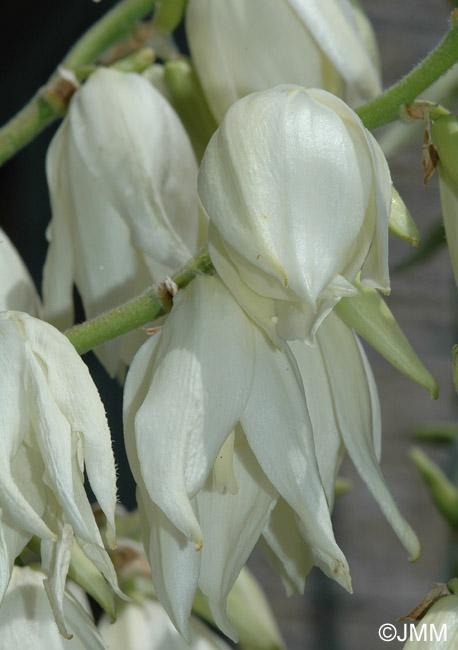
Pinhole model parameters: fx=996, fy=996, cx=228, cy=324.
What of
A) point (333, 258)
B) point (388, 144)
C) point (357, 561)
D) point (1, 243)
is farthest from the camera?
point (357, 561)

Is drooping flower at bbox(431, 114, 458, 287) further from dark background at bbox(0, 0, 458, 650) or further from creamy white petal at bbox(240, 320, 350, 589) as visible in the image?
dark background at bbox(0, 0, 458, 650)

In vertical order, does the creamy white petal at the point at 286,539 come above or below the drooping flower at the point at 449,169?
below

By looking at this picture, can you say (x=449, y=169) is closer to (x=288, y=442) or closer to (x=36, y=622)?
(x=288, y=442)

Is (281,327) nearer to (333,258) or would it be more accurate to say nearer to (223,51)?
(333,258)

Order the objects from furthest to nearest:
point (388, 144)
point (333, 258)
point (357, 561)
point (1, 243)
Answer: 1. point (357, 561)
2. point (388, 144)
3. point (1, 243)
4. point (333, 258)

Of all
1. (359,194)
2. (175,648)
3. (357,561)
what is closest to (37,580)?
(175,648)

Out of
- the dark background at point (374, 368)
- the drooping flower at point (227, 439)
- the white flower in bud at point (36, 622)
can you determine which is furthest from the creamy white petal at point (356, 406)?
the dark background at point (374, 368)

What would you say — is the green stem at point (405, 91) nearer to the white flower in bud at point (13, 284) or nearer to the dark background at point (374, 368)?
the white flower in bud at point (13, 284)
